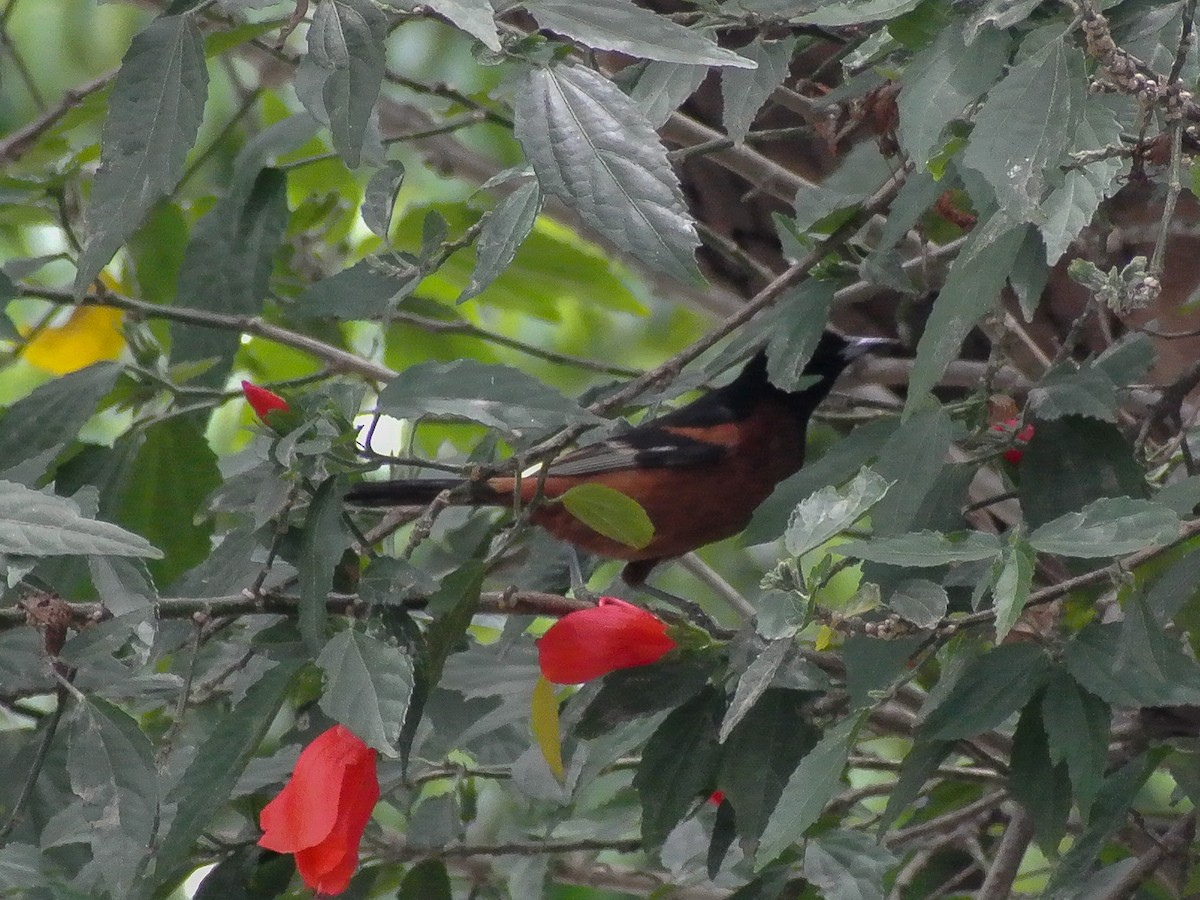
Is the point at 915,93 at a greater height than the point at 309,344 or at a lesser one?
greater

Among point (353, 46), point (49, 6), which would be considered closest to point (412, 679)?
point (353, 46)

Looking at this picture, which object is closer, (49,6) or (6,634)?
(6,634)

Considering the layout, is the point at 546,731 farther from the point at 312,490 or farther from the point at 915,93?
the point at 915,93

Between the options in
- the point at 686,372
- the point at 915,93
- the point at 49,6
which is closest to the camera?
the point at 915,93

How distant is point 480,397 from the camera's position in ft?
5.97

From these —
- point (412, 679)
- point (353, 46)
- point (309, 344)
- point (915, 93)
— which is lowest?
point (309, 344)

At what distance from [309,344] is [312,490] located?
3.51 ft

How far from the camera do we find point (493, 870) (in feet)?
9.72

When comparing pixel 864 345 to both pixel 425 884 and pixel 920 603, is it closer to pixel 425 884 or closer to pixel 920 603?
pixel 425 884

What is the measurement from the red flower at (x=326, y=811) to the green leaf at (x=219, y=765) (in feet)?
0.23

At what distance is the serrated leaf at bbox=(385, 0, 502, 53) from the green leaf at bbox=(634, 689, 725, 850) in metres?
1.08

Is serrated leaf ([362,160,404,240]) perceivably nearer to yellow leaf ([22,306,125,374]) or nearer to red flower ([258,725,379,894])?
red flower ([258,725,379,894])

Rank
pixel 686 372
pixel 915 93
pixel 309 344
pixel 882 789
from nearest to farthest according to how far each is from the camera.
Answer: pixel 915 93 < pixel 686 372 < pixel 882 789 < pixel 309 344

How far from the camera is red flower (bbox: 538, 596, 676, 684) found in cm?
182
